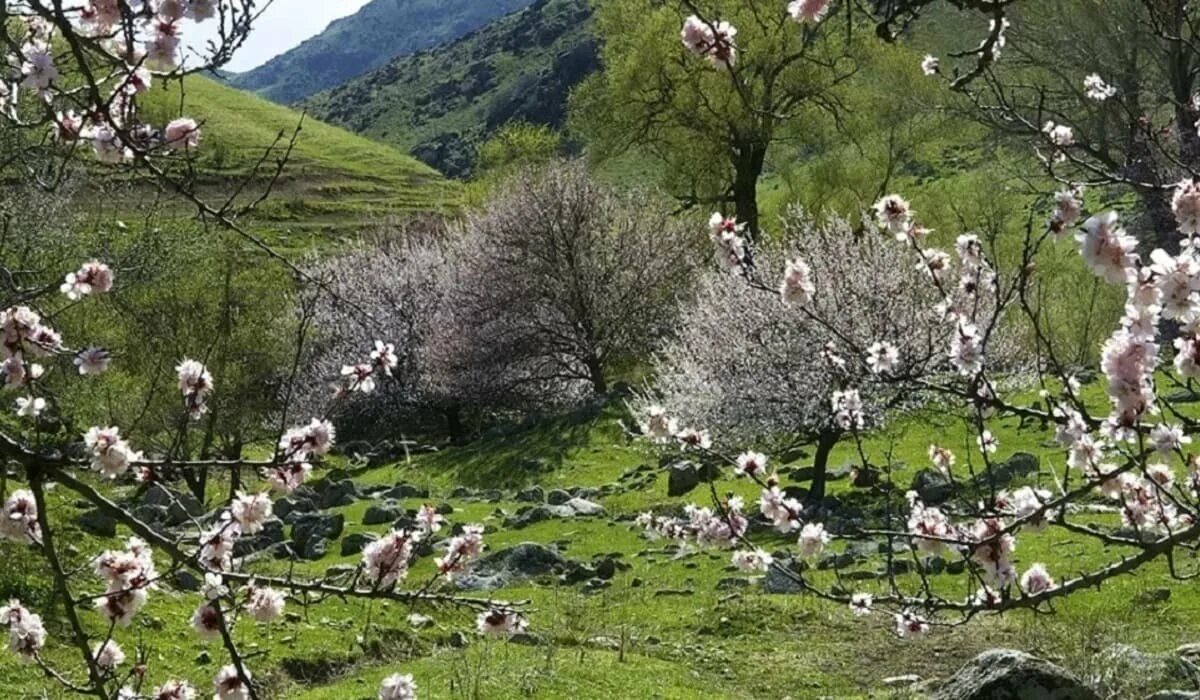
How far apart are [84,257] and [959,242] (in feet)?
57.2

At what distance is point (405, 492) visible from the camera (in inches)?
922

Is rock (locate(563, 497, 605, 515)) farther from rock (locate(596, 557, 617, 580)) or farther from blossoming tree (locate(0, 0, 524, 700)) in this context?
blossoming tree (locate(0, 0, 524, 700))

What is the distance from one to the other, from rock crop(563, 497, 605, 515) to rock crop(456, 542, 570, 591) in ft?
11.2

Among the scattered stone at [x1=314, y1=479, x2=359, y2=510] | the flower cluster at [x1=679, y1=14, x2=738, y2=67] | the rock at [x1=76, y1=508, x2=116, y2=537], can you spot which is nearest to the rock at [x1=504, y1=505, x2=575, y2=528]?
the scattered stone at [x1=314, y1=479, x2=359, y2=510]

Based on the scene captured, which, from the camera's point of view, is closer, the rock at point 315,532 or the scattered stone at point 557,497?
the rock at point 315,532

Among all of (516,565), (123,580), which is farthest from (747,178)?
(123,580)

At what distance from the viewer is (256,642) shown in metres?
11.2

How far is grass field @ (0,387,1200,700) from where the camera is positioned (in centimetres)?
991

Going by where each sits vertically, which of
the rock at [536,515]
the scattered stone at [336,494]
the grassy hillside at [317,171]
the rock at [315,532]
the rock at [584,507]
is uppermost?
the grassy hillside at [317,171]

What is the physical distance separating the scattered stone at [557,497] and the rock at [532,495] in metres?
0.30

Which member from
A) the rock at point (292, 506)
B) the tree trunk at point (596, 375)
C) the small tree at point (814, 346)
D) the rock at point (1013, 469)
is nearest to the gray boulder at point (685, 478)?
the small tree at point (814, 346)

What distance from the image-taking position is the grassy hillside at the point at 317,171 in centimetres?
8656

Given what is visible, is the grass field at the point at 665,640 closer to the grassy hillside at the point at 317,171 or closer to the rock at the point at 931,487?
the rock at the point at 931,487

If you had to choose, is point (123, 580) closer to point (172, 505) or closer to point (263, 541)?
point (263, 541)
